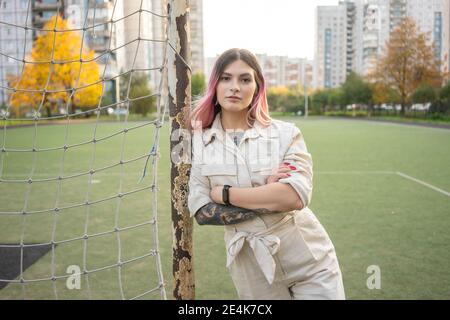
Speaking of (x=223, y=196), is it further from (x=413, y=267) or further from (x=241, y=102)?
(x=413, y=267)

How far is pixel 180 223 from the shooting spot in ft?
6.26

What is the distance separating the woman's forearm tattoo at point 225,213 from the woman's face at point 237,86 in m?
0.37

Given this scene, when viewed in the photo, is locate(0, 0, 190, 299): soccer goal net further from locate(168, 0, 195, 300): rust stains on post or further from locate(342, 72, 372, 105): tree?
locate(342, 72, 372, 105): tree

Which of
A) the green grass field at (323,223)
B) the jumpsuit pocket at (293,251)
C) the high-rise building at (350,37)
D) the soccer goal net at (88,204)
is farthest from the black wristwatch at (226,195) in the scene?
the high-rise building at (350,37)

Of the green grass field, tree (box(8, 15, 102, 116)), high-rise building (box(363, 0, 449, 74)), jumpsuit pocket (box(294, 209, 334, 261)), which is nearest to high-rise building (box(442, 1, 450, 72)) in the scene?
high-rise building (box(363, 0, 449, 74))

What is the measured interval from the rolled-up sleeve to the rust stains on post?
45 centimetres

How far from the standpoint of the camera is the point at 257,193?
5.38ft

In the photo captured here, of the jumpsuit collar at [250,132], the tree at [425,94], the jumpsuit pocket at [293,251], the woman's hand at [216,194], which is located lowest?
the jumpsuit pocket at [293,251]

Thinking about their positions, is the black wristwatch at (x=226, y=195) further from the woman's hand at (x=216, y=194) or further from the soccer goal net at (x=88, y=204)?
the soccer goal net at (x=88, y=204)

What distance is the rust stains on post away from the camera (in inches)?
73.9

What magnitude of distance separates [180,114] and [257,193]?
1.65 ft

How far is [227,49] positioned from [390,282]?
206 centimetres

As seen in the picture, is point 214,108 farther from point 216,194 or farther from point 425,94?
point 425,94

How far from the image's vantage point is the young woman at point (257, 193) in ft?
5.44
